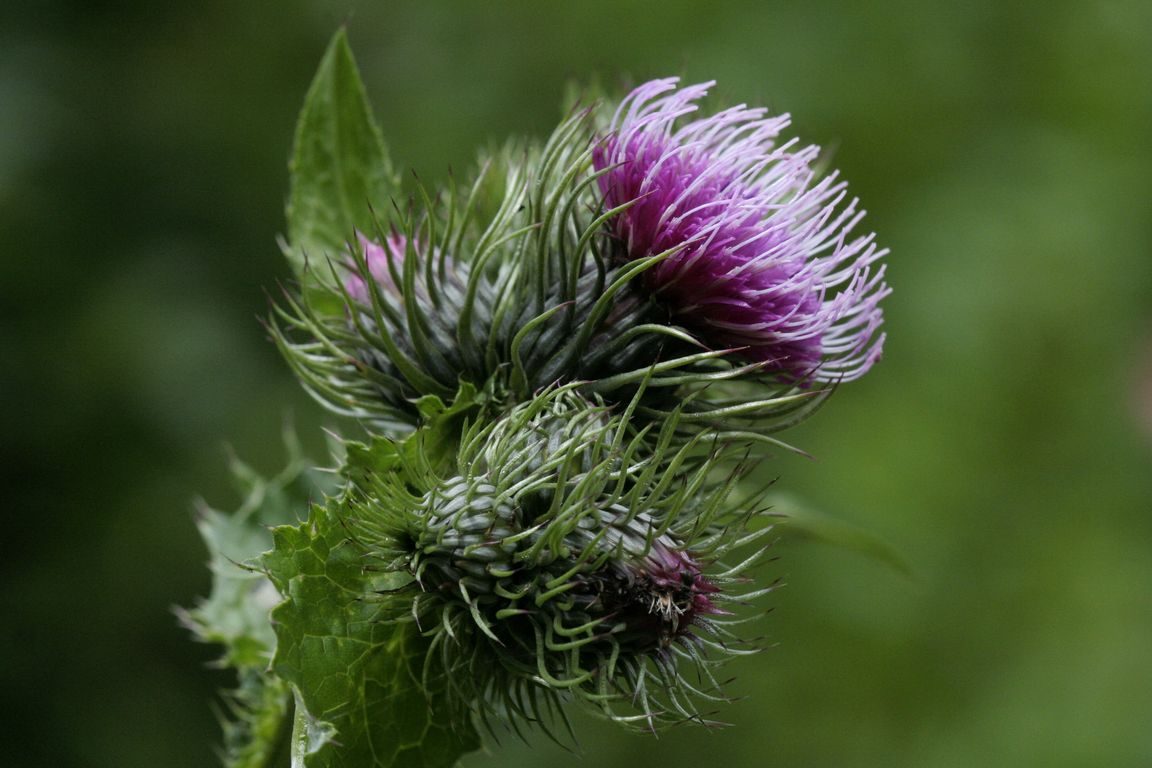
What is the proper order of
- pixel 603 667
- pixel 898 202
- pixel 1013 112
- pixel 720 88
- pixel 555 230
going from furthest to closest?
pixel 1013 112
pixel 898 202
pixel 720 88
pixel 555 230
pixel 603 667

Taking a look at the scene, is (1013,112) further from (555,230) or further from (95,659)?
(95,659)

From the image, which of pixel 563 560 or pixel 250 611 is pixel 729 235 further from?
pixel 250 611

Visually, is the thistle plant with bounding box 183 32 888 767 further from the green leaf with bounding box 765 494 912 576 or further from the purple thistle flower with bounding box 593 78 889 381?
the green leaf with bounding box 765 494 912 576

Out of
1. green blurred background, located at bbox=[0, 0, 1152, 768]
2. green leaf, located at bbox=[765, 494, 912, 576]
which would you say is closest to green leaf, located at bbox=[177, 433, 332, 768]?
green leaf, located at bbox=[765, 494, 912, 576]

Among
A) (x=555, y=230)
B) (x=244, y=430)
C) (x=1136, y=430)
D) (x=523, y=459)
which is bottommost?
(x=244, y=430)

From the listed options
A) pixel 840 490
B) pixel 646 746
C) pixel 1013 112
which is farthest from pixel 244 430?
pixel 1013 112

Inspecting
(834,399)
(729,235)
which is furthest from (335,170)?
(834,399)
